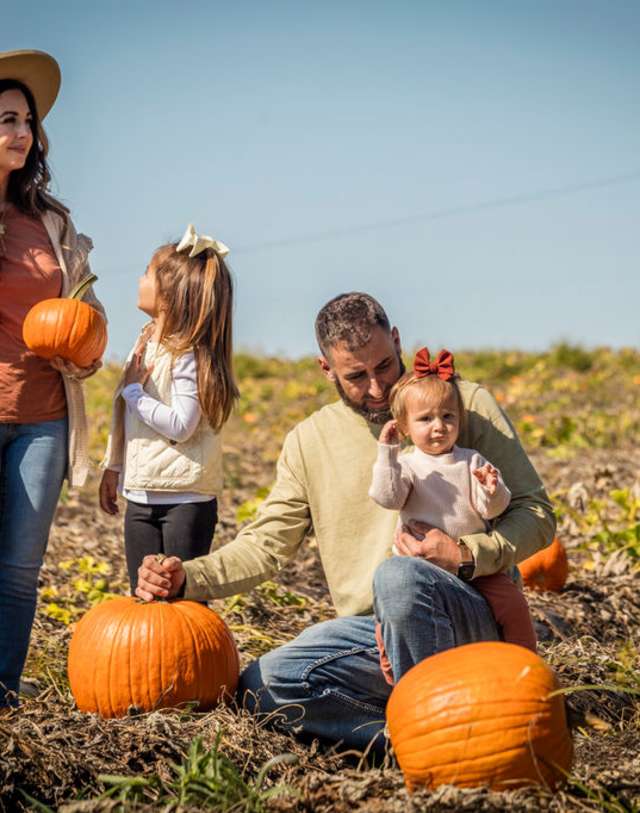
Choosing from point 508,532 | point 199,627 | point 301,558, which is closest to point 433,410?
point 508,532

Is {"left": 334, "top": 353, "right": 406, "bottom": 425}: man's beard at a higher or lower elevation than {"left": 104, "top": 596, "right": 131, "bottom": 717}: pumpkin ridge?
higher

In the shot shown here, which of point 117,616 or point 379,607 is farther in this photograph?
point 117,616

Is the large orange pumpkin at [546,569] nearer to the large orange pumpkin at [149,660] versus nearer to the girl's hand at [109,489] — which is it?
the girl's hand at [109,489]

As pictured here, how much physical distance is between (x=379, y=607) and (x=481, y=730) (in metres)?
0.63

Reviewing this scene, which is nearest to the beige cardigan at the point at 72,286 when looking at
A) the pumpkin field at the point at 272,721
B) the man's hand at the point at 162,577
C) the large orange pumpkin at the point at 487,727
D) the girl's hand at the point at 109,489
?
the girl's hand at the point at 109,489

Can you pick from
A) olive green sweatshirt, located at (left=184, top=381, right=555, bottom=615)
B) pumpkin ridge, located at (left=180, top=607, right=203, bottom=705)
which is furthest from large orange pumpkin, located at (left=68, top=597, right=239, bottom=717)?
olive green sweatshirt, located at (left=184, top=381, right=555, bottom=615)

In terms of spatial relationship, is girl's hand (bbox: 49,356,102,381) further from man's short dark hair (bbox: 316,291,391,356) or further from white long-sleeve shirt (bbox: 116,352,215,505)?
man's short dark hair (bbox: 316,291,391,356)

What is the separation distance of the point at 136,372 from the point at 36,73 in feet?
3.73

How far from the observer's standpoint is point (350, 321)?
144 inches

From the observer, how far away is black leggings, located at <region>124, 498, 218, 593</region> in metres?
4.20

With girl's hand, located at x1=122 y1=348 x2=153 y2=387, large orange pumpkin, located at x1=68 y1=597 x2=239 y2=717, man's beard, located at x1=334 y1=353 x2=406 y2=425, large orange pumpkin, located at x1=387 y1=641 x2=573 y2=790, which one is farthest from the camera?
girl's hand, located at x1=122 y1=348 x2=153 y2=387

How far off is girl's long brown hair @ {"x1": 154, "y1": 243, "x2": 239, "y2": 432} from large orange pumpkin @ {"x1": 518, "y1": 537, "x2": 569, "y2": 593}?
195 cm

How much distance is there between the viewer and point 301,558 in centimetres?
654

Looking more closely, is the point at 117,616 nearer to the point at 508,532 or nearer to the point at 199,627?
the point at 199,627
